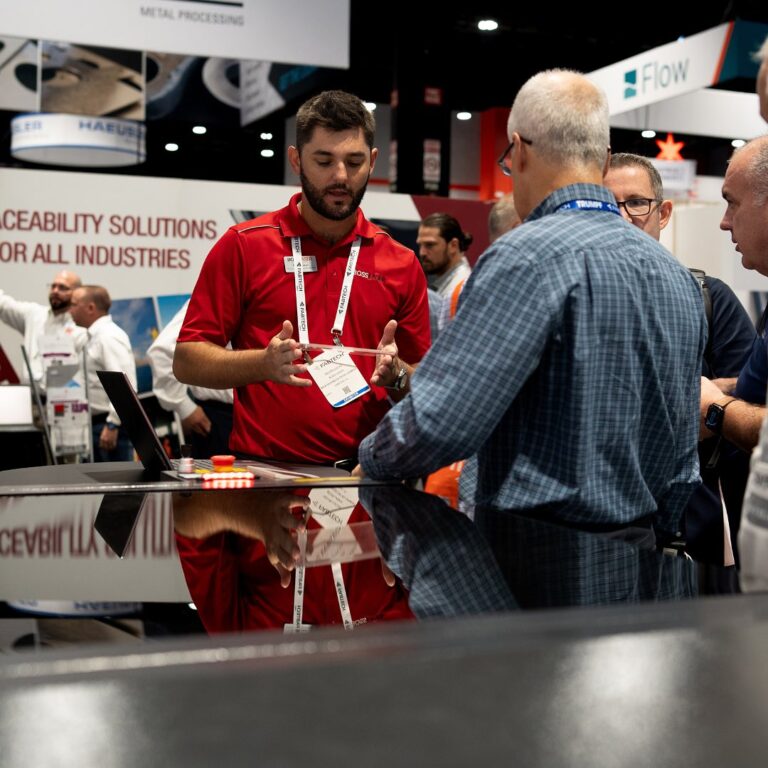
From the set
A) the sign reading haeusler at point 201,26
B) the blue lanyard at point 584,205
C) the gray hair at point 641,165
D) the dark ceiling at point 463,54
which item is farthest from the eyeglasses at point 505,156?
the dark ceiling at point 463,54

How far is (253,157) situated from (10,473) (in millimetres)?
15319

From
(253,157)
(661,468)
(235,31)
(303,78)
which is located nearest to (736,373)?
(661,468)

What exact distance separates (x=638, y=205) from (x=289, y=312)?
1.06 metres

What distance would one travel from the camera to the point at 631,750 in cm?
63

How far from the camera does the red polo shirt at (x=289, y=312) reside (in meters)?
2.40

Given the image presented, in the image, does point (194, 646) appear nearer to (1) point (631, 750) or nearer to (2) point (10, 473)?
(1) point (631, 750)

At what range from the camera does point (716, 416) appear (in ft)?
6.91

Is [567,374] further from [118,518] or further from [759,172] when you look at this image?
[759,172]

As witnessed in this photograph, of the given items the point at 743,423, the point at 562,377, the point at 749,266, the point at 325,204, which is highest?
the point at 325,204

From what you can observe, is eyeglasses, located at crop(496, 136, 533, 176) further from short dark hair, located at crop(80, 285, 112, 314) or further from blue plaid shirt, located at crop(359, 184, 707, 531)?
short dark hair, located at crop(80, 285, 112, 314)

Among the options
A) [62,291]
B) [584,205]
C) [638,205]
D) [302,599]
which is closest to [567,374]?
[584,205]

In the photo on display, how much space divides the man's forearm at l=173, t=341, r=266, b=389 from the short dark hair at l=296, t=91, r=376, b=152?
0.56m

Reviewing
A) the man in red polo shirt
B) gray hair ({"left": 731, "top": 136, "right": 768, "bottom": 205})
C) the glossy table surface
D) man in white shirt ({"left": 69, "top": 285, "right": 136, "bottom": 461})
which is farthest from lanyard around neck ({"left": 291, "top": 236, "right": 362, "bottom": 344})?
man in white shirt ({"left": 69, "top": 285, "right": 136, "bottom": 461})

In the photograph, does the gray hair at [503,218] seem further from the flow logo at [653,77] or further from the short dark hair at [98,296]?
the short dark hair at [98,296]
